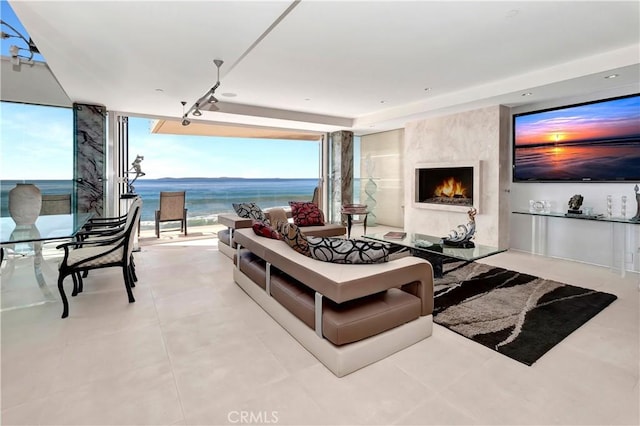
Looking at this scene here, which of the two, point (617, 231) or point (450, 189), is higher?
point (450, 189)

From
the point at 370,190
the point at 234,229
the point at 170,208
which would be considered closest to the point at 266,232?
the point at 234,229

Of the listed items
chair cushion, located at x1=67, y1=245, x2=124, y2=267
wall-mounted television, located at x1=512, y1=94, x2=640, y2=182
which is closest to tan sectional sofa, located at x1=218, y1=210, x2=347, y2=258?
chair cushion, located at x1=67, y1=245, x2=124, y2=267

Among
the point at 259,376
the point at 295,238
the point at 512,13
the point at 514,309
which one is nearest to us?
the point at 259,376

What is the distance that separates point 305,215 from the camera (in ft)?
18.6

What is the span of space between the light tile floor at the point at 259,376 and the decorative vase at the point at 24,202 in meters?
1.47

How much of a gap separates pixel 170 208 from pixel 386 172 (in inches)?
213

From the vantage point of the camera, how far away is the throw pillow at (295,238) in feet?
8.19

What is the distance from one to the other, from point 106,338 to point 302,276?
5.52 ft

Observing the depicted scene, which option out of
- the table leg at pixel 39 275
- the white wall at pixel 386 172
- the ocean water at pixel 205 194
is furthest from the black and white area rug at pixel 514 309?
the ocean water at pixel 205 194

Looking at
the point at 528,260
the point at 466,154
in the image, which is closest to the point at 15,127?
the point at 466,154

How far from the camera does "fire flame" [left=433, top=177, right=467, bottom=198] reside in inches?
237

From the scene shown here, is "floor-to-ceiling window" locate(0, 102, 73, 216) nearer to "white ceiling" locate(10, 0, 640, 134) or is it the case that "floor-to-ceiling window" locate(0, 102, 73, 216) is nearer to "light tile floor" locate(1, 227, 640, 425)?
"white ceiling" locate(10, 0, 640, 134)

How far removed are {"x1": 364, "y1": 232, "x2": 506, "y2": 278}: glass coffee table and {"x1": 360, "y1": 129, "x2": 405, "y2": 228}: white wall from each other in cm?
372

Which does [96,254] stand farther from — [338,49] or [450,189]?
[450,189]
